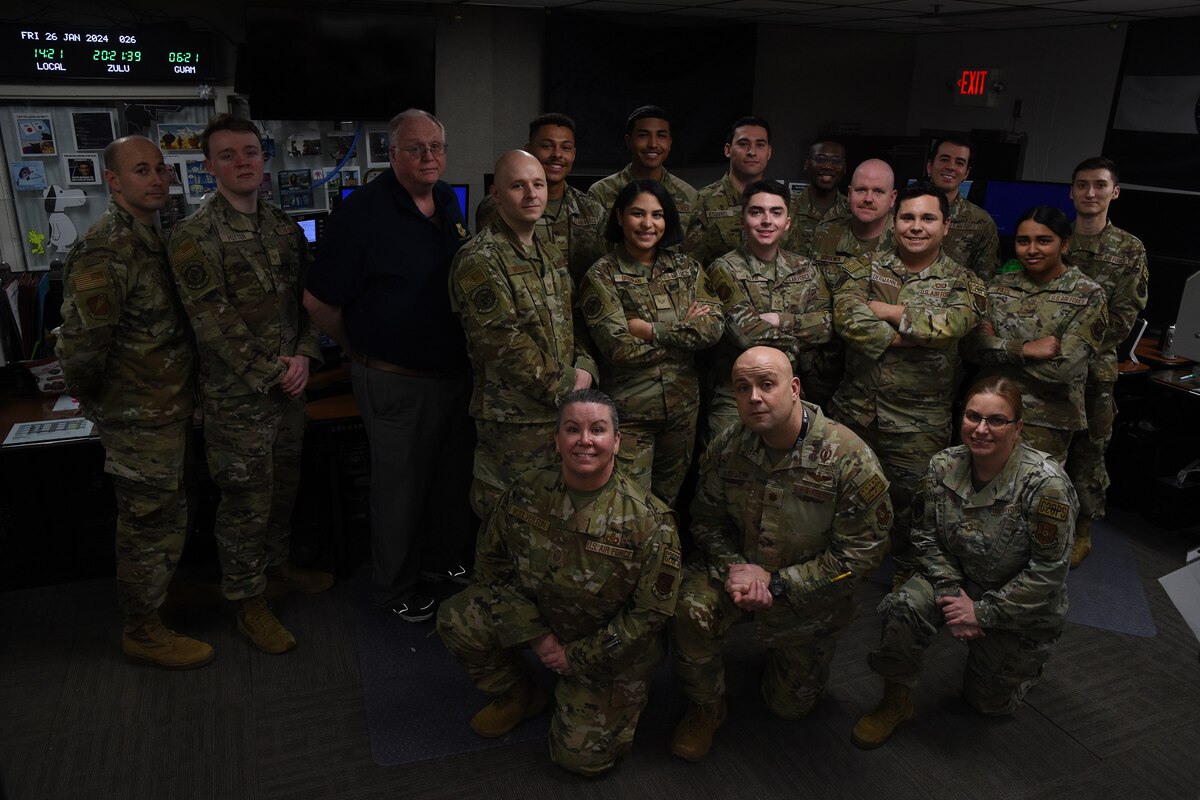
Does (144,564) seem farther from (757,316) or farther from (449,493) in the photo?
(757,316)

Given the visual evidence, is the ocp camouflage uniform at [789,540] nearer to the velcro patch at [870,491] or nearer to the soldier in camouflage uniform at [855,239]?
the velcro patch at [870,491]

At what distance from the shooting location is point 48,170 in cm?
449

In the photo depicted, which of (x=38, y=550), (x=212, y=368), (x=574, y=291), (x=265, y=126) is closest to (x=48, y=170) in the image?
(x=265, y=126)

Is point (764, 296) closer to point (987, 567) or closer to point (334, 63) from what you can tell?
point (987, 567)

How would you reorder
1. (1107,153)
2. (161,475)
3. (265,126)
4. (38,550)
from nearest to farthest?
(161,475) < (38,550) < (265,126) < (1107,153)

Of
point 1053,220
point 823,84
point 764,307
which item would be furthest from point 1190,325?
point 823,84

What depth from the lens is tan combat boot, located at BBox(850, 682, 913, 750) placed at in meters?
2.70

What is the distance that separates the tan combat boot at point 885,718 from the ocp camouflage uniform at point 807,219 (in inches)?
75.0

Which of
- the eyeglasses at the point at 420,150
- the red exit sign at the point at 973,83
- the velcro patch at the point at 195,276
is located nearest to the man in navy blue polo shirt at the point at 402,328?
the eyeglasses at the point at 420,150

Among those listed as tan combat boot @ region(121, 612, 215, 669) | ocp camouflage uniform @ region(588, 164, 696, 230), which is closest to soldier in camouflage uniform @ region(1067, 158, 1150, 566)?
ocp camouflage uniform @ region(588, 164, 696, 230)

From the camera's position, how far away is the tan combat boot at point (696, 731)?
8.65 feet

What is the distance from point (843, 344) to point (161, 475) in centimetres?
252

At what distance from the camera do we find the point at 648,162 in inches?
146

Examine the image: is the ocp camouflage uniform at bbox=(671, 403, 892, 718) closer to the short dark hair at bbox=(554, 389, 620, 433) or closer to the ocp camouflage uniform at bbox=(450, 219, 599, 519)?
the short dark hair at bbox=(554, 389, 620, 433)
